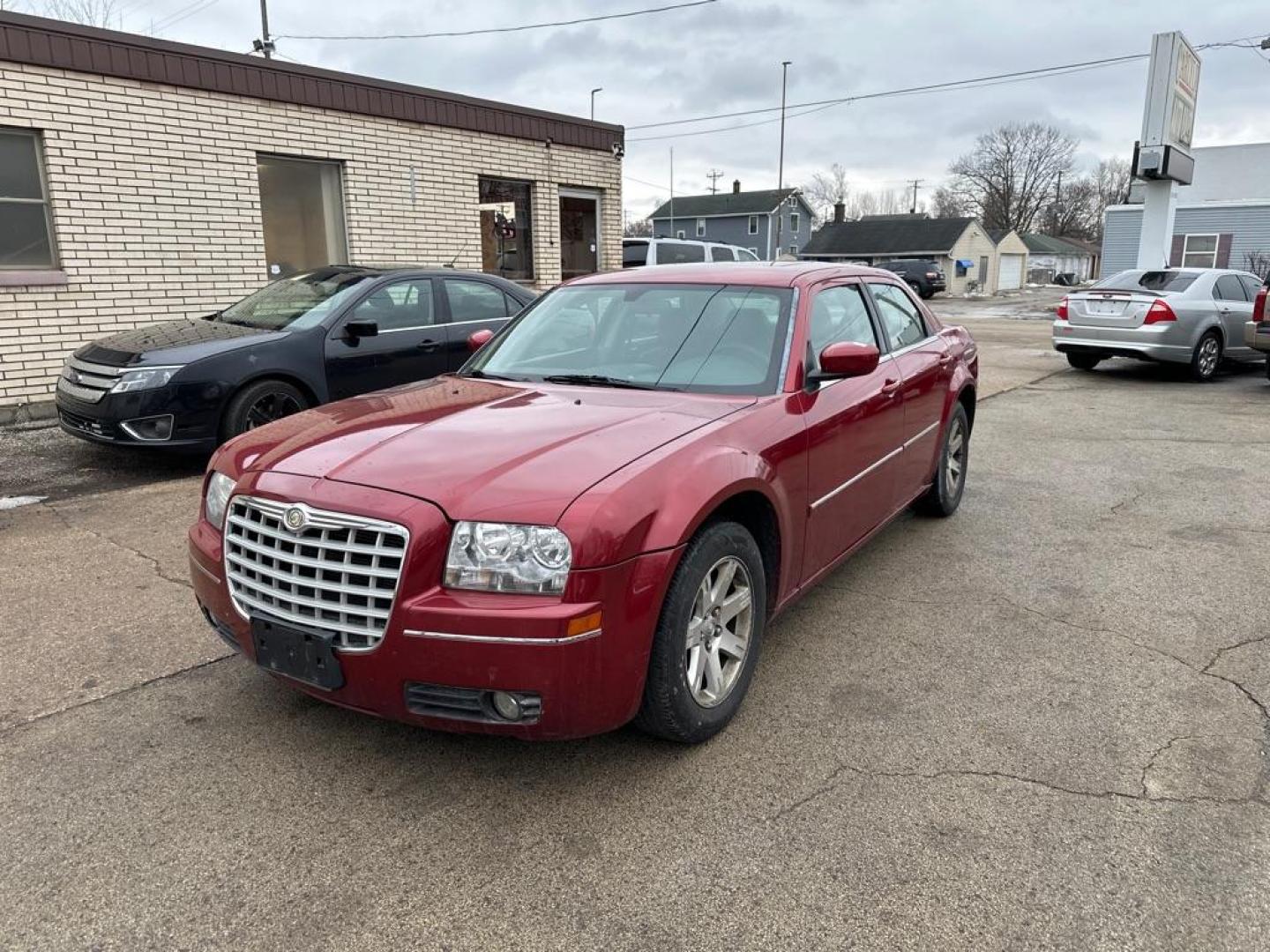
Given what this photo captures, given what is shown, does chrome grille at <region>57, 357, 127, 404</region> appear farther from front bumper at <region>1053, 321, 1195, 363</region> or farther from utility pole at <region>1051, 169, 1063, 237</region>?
utility pole at <region>1051, 169, 1063, 237</region>

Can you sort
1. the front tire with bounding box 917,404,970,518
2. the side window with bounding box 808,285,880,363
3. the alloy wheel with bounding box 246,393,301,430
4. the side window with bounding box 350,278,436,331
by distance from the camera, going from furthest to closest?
the side window with bounding box 350,278,436,331, the alloy wheel with bounding box 246,393,301,430, the front tire with bounding box 917,404,970,518, the side window with bounding box 808,285,880,363

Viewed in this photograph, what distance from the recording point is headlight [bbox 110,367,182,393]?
610cm

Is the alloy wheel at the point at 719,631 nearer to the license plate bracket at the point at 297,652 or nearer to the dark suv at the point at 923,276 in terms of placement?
the license plate bracket at the point at 297,652

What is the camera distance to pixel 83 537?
16.9ft

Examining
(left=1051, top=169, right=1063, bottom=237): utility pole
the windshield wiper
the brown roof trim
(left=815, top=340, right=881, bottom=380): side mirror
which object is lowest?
the windshield wiper

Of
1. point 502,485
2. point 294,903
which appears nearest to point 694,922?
point 294,903

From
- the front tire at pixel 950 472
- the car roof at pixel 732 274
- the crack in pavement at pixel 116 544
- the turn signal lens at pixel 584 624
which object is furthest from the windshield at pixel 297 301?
the turn signal lens at pixel 584 624

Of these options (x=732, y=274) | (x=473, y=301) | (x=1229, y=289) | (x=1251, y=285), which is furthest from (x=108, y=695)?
(x=1251, y=285)

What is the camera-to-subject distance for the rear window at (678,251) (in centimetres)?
1730

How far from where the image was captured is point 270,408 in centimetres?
671

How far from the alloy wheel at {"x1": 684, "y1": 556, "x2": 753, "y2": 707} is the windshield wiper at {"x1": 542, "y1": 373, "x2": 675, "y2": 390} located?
35.3 inches

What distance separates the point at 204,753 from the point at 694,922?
69.1 inches

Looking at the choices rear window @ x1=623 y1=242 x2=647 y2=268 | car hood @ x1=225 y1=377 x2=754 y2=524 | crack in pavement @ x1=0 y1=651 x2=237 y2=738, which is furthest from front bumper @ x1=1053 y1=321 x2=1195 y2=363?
crack in pavement @ x1=0 y1=651 x2=237 y2=738

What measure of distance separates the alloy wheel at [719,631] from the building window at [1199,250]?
33.8 m
